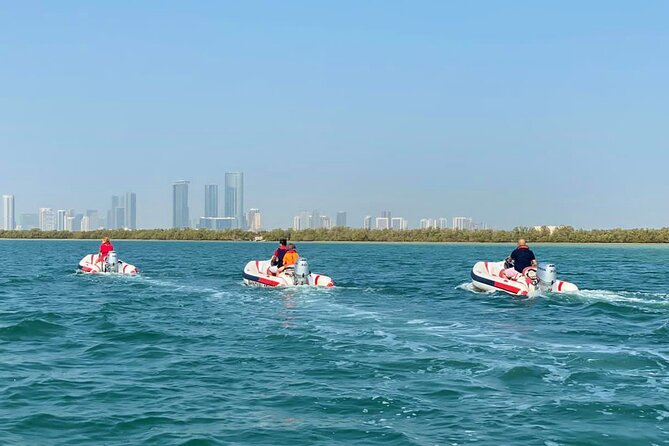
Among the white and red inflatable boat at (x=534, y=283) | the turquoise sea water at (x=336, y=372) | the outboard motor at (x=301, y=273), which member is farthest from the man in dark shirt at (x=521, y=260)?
the outboard motor at (x=301, y=273)

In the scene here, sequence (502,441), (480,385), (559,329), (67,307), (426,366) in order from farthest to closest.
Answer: (67,307) < (559,329) < (426,366) < (480,385) < (502,441)

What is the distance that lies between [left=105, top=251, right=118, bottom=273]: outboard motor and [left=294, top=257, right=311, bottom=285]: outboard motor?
11.7 metres

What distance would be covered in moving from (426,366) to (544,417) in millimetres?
3208

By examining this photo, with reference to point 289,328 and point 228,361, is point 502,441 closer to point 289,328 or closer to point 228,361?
point 228,361

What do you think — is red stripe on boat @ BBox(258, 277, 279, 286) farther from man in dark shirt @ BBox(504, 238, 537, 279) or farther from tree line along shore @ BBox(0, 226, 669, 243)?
tree line along shore @ BBox(0, 226, 669, 243)

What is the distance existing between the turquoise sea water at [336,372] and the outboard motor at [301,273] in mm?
4077

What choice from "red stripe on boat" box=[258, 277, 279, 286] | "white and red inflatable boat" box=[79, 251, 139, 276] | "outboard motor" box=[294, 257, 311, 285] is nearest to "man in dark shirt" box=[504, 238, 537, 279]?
"outboard motor" box=[294, 257, 311, 285]

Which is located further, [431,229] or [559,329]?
[431,229]

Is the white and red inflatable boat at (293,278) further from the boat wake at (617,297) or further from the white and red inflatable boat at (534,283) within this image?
the boat wake at (617,297)

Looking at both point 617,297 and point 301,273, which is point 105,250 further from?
point 617,297

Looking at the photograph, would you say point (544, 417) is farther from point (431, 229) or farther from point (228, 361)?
point (431, 229)

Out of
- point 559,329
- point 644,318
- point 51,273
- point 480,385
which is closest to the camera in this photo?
point 480,385

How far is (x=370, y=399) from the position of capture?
9.87 m

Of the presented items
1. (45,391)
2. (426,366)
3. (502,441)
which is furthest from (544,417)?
(45,391)
